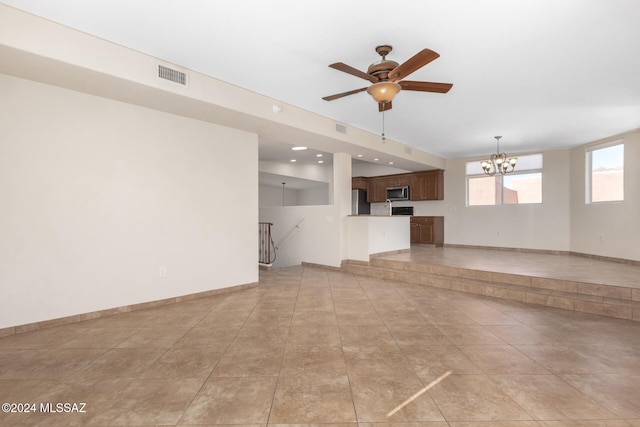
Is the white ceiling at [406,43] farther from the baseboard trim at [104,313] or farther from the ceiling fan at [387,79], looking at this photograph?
the baseboard trim at [104,313]

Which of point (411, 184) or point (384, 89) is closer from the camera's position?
point (384, 89)

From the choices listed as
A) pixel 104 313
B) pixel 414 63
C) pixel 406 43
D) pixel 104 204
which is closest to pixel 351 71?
pixel 414 63

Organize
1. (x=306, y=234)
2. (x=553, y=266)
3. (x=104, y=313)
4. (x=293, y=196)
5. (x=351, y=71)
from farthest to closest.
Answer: (x=293, y=196), (x=306, y=234), (x=553, y=266), (x=104, y=313), (x=351, y=71)

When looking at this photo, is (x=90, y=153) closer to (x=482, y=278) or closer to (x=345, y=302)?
(x=345, y=302)

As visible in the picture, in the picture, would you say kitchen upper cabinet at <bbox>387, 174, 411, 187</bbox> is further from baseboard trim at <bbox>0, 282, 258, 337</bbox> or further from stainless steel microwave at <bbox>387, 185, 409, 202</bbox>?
baseboard trim at <bbox>0, 282, 258, 337</bbox>

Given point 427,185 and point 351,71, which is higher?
point 351,71

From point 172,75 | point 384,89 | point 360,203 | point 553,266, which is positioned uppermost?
point 172,75

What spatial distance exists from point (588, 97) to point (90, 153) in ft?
21.9

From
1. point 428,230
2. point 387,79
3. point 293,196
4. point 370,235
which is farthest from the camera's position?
point 293,196

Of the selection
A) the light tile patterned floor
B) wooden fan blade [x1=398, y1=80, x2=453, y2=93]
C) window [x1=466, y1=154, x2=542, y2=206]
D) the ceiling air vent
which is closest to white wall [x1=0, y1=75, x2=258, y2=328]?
the ceiling air vent

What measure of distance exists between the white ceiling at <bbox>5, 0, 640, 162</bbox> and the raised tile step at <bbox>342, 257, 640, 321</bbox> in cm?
272

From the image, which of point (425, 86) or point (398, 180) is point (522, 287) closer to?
point (425, 86)

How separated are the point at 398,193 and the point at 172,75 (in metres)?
7.55

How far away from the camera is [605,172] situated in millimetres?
6816
